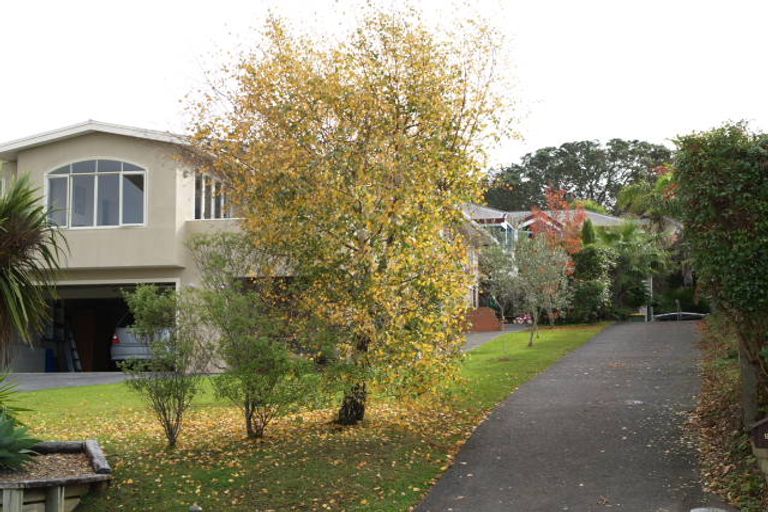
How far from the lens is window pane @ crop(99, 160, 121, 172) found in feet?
68.1

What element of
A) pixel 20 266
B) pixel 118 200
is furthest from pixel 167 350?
pixel 118 200

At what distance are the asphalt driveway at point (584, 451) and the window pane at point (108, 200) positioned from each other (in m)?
12.3

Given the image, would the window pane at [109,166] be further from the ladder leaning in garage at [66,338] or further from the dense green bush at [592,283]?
the dense green bush at [592,283]

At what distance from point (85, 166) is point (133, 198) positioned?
1603mm

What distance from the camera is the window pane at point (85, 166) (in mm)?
20906

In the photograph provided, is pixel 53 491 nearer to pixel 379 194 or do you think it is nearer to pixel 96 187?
pixel 379 194

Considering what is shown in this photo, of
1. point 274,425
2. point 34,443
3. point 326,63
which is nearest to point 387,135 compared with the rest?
point 326,63

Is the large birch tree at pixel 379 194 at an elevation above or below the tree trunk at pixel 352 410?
above

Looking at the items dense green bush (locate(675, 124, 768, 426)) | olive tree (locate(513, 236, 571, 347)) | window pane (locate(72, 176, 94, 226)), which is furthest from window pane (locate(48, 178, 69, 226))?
dense green bush (locate(675, 124, 768, 426))

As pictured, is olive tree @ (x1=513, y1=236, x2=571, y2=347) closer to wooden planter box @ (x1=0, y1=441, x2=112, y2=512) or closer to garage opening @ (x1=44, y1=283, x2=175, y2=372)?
garage opening @ (x1=44, y1=283, x2=175, y2=372)

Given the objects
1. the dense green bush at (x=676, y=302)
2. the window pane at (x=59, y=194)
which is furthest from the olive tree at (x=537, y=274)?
the window pane at (x=59, y=194)

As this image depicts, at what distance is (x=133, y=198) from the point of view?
20.8 m

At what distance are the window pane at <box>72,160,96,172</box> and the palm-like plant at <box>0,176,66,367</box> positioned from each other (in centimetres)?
1085

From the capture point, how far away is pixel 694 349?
18.1 metres
